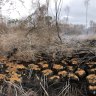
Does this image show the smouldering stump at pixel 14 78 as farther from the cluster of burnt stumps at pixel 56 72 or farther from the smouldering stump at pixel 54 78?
the smouldering stump at pixel 54 78

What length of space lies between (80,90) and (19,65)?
1605mm

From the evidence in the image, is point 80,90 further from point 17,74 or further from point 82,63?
point 17,74

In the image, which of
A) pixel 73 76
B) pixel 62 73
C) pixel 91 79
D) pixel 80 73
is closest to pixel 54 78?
Answer: pixel 62 73

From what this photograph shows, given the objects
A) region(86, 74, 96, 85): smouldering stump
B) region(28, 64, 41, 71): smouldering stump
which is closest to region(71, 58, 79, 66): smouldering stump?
region(86, 74, 96, 85): smouldering stump

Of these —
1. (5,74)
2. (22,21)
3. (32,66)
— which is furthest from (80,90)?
(22,21)

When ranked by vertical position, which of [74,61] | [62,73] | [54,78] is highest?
[74,61]

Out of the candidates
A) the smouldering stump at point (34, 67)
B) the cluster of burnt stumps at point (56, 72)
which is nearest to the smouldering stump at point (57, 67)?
the cluster of burnt stumps at point (56, 72)

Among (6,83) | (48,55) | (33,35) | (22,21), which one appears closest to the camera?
(6,83)

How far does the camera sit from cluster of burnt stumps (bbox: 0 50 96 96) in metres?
7.50

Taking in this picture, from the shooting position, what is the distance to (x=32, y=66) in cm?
796

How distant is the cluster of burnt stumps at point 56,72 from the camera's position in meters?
7.50

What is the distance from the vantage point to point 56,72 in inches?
306

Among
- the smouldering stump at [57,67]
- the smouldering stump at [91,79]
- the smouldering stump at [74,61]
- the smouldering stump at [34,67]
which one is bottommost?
the smouldering stump at [91,79]

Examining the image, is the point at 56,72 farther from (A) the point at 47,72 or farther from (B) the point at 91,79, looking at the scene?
(B) the point at 91,79
